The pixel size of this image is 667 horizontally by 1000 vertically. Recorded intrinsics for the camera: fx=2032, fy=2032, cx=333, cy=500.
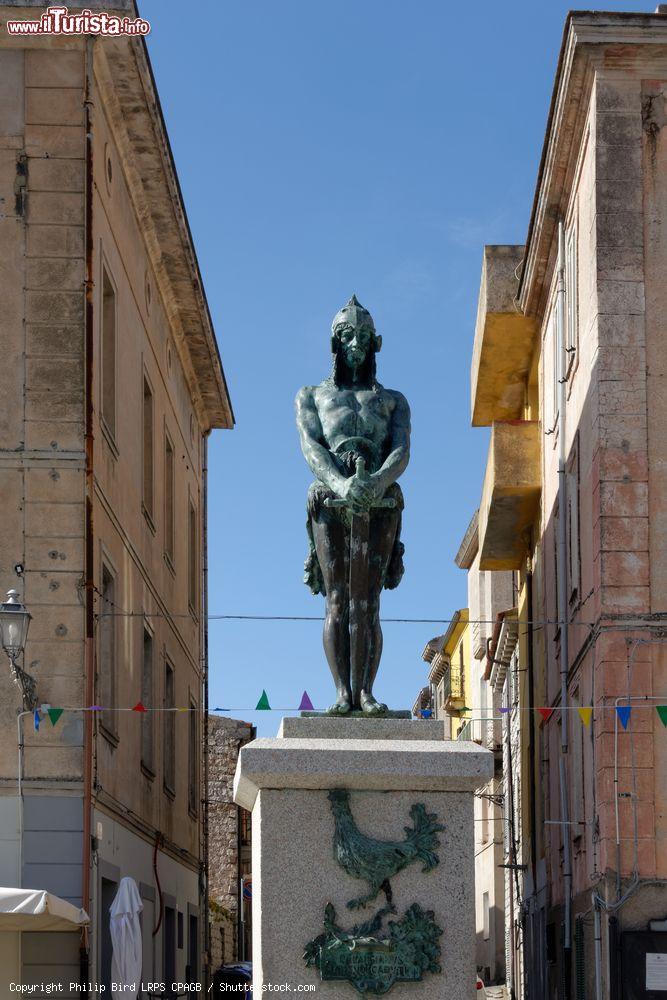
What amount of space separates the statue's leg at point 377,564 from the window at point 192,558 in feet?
69.9

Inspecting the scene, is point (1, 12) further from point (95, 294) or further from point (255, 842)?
point (255, 842)

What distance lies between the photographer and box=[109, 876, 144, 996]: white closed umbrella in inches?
801

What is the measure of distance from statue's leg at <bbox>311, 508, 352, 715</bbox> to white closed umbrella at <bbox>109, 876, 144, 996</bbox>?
8.78 m

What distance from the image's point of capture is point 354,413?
12.8 metres

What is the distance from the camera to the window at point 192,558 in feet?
111

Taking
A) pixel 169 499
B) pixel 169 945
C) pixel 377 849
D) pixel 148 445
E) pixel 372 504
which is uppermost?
pixel 148 445

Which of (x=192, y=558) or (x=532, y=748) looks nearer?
(x=532, y=748)

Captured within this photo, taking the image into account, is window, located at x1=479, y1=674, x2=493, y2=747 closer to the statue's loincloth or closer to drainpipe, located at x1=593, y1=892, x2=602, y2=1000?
drainpipe, located at x1=593, y1=892, x2=602, y2=1000

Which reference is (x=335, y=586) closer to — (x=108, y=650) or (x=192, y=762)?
(x=108, y=650)

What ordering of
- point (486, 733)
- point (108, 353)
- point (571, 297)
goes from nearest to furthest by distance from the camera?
1. point (108, 353)
2. point (571, 297)
3. point (486, 733)

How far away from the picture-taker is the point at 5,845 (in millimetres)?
20188

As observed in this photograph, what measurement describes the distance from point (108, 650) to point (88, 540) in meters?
2.49

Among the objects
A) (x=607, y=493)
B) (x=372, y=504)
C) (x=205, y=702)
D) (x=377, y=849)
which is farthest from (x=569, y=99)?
(x=205, y=702)

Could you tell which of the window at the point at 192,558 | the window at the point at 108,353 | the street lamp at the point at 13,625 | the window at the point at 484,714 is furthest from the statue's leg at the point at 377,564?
the window at the point at 484,714
